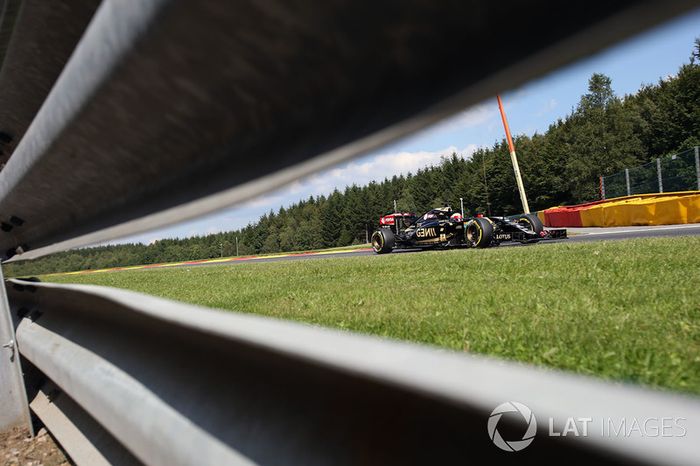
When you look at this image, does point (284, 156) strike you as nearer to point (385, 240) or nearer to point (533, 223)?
point (533, 223)

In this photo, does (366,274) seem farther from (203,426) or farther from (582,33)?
(582,33)

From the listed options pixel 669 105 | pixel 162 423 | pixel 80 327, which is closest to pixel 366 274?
pixel 80 327

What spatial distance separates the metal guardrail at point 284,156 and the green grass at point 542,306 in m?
1.98

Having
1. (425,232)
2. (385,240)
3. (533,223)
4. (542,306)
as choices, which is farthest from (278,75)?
(385,240)

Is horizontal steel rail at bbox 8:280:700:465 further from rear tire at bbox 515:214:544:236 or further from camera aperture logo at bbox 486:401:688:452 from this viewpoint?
rear tire at bbox 515:214:544:236

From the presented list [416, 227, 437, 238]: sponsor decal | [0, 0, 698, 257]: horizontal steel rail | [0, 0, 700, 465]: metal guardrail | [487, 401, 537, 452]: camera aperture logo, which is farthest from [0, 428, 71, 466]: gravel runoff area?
[416, 227, 437, 238]: sponsor decal

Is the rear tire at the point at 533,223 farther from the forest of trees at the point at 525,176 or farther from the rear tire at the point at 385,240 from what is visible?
the forest of trees at the point at 525,176

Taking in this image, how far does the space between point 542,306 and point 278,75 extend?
11.3 feet

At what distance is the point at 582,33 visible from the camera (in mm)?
347

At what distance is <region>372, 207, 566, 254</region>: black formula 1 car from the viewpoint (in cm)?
1260

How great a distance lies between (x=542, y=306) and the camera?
3.51 meters

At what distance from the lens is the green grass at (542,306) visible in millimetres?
2395

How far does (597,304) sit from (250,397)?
3.37 m

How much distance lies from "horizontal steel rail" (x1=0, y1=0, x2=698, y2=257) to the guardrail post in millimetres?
1749
